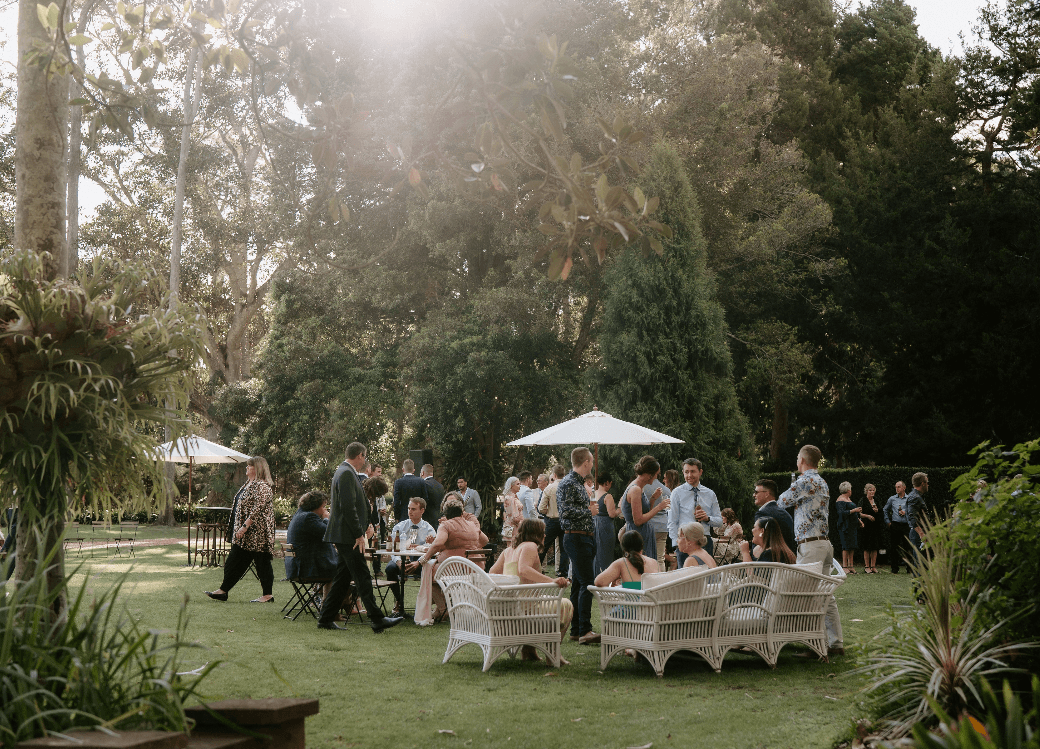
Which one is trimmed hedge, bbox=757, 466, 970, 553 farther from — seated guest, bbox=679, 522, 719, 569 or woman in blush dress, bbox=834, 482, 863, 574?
seated guest, bbox=679, 522, 719, 569

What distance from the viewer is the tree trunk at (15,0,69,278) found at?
471 centimetres

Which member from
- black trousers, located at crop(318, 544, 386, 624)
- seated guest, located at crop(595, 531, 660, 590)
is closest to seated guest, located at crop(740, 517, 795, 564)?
seated guest, located at crop(595, 531, 660, 590)

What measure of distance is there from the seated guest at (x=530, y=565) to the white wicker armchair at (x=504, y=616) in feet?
0.83

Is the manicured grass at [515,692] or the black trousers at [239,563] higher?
the black trousers at [239,563]

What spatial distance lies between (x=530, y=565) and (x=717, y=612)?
1.63m

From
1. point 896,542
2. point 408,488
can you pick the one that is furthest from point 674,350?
point 408,488

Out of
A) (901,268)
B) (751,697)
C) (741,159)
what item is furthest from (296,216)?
(751,697)

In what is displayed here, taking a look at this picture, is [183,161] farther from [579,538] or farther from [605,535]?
[579,538]

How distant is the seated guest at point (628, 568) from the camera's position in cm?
744

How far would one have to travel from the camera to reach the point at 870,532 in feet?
54.0

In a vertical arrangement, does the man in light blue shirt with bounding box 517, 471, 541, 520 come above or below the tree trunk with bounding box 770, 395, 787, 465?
below

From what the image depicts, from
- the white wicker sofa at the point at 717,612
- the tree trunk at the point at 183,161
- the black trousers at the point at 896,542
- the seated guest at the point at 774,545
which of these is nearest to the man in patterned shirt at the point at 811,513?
the seated guest at the point at 774,545

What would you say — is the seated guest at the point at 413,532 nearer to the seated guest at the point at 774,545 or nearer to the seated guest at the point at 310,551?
the seated guest at the point at 310,551

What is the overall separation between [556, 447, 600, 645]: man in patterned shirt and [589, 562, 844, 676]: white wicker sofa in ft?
3.59
